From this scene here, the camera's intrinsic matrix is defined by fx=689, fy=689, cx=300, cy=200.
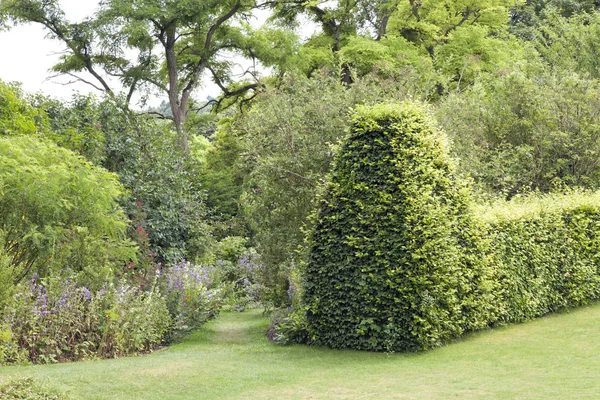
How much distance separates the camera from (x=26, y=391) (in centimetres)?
578

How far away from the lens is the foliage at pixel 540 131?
1719 cm

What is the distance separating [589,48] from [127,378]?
2023cm

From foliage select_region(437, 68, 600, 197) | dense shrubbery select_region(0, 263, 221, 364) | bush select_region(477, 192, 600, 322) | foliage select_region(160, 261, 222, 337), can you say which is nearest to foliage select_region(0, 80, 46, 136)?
dense shrubbery select_region(0, 263, 221, 364)

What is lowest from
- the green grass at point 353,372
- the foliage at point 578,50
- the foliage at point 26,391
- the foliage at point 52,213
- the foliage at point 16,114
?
the green grass at point 353,372

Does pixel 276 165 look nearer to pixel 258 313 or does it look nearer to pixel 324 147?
pixel 324 147

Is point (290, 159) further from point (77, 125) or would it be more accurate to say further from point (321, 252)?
point (77, 125)

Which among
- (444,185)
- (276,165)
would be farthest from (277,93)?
(444,185)

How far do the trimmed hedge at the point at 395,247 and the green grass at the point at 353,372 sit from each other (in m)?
0.39

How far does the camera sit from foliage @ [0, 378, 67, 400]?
18.7ft

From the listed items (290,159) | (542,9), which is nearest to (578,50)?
(542,9)

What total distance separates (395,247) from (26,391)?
5271 millimetres

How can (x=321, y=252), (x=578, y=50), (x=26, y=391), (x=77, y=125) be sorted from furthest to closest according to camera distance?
(x=578, y=50) < (x=77, y=125) < (x=321, y=252) < (x=26, y=391)

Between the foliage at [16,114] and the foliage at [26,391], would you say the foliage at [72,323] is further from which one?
the foliage at [16,114]

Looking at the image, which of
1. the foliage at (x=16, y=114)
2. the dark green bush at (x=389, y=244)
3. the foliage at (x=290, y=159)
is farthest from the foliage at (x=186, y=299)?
the foliage at (x=16, y=114)
